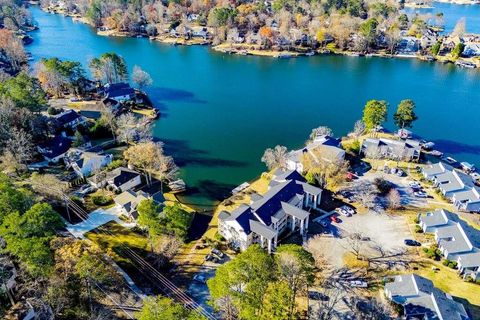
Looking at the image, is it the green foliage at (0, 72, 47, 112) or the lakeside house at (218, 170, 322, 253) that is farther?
the green foliage at (0, 72, 47, 112)

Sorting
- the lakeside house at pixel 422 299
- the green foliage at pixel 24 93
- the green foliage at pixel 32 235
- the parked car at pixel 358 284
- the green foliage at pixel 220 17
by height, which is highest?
the green foliage at pixel 220 17

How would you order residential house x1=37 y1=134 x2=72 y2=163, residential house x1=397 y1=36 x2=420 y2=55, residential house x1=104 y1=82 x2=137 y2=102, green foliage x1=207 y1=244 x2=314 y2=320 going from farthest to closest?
1. residential house x1=397 y1=36 x2=420 y2=55
2. residential house x1=104 y1=82 x2=137 y2=102
3. residential house x1=37 y1=134 x2=72 y2=163
4. green foliage x1=207 y1=244 x2=314 y2=320

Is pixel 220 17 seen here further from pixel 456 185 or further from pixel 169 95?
pixel 456 185

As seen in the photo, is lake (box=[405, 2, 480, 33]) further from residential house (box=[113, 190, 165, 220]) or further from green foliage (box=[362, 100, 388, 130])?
residential house (box=[113, 190, 165, 220])

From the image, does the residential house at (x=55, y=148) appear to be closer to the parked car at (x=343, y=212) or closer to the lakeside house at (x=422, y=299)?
the parked car at (x=343, y=212)

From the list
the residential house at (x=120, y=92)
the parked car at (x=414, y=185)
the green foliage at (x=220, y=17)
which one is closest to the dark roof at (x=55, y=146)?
the residential house at (x=120, y=92)

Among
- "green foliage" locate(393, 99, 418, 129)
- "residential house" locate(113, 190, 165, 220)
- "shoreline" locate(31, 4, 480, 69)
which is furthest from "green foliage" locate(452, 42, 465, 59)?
"residential house" locate(113, 190, 165, 220)
